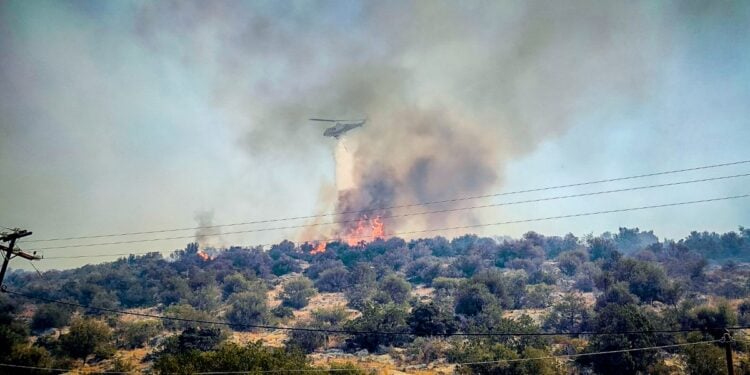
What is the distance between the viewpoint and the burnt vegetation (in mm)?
36656

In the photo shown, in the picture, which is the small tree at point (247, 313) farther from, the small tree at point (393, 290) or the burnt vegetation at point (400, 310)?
the small tree at point (393, 290)

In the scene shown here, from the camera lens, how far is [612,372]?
35.6 meters

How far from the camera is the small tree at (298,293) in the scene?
70438 millimetres

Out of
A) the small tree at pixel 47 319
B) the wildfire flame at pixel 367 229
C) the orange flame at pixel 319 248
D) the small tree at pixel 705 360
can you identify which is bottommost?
the small tree at pixel 47 319

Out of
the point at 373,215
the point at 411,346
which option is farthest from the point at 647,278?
the point at 373,215

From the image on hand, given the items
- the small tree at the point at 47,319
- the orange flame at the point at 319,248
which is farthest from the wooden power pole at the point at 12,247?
the orange flame at the point at 319,248

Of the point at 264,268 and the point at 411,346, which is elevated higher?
the point at 264,268

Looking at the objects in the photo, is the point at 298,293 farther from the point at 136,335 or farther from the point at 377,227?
the point at 377,227

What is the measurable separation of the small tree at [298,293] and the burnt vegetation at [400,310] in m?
0.27

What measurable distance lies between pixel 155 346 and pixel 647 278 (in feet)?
216

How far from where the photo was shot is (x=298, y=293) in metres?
73.1

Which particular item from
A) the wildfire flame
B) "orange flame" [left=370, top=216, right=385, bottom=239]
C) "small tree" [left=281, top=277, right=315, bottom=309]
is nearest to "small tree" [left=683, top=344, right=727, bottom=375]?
"small tree" [left=281, top=277, right=315, bottom=309]

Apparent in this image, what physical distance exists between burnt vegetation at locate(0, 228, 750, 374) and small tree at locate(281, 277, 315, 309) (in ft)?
0.89

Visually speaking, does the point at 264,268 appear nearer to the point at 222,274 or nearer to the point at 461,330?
the point at 222,274
